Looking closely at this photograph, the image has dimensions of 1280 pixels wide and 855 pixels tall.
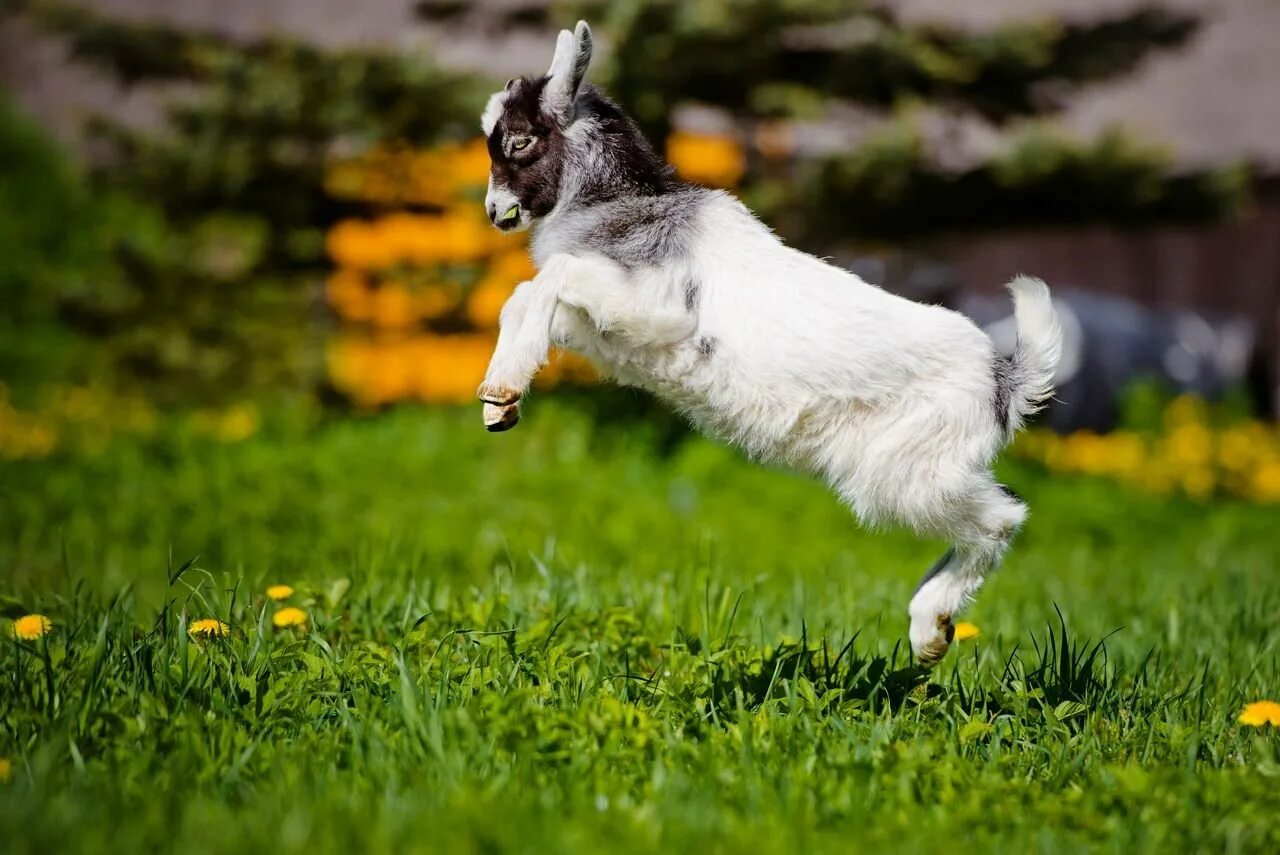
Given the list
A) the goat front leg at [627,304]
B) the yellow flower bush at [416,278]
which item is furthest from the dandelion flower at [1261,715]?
the yellow flower bush at [416,278]

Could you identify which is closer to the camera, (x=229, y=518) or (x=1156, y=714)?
(x=1156, y=714)

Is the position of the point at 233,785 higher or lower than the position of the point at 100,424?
higher

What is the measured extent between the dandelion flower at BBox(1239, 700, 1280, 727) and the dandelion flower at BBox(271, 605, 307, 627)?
2.30m

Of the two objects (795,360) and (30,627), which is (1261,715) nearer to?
(795,360)

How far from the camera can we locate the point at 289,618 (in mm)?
3090

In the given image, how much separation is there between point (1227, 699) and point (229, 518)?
4394mm

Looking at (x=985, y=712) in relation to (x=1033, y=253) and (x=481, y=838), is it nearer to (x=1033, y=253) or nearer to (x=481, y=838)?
(x=481, y=838)

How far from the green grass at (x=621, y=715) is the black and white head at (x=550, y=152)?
1062 millimetres

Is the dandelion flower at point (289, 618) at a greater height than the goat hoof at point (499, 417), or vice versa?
the goat hoof at point (499, 417)

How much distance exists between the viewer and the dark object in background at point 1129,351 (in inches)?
336

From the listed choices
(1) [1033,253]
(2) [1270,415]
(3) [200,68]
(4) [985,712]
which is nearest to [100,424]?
(3) [200,68]

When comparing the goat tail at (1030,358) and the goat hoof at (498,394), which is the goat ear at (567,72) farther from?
the goat tail at (1030,358)

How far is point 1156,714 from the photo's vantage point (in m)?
2.74

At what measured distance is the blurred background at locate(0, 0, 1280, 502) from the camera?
24.0ft
